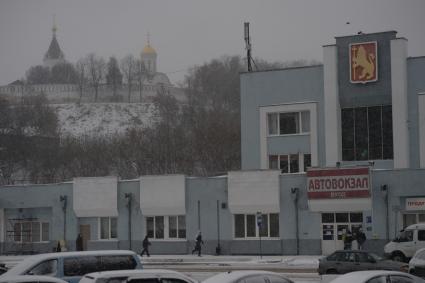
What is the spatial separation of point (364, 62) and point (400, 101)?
355 centimetres

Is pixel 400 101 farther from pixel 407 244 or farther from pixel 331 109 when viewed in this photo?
pixel 407 244

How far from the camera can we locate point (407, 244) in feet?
136

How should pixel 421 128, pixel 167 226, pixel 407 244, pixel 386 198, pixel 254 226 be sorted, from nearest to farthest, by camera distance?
pixel 407 244, pixel 386 198, pixel 254 226, pixel 167 226, pixel 421 128

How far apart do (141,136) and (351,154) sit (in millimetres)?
58492

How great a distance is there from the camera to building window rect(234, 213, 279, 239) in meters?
53.1

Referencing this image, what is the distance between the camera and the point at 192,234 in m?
55.3

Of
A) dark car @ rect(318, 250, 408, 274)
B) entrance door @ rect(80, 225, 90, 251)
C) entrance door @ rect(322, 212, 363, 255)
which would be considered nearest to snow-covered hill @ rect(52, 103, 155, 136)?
entrance door @ rect(80, 225, 90, 251)

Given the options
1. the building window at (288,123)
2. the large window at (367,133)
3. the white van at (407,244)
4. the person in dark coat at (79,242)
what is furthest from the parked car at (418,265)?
the building window at (288,123)

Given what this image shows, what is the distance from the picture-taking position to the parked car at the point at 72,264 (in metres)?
24.9

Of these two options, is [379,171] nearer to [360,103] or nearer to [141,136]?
[360,103]

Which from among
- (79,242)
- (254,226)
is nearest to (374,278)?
(254,226)

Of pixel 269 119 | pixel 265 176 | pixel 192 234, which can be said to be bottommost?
pixel 192 234

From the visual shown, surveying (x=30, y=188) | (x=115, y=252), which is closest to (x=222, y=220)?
(x=30, y=188)

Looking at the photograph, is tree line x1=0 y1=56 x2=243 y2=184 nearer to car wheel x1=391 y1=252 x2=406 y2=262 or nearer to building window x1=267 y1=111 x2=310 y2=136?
building window x1=267 y1=111 x2=310 y2=136
